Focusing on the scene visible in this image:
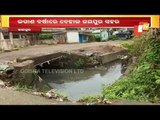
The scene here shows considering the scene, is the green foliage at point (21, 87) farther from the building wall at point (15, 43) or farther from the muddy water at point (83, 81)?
the building wall at point (15, 43)

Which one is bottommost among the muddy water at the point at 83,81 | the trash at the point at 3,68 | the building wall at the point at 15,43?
the muddy water at the point at 83,81

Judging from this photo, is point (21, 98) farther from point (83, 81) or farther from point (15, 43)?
point (83, 81)

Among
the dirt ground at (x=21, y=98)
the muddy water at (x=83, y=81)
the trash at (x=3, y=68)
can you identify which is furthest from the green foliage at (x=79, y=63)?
the dirt ground at (x=21, y=98)

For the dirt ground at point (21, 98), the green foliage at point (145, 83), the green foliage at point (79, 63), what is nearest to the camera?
the dirt ground at point (21, 98)

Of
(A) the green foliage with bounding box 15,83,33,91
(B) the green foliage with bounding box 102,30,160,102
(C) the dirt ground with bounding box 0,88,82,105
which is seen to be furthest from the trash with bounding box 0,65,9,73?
(B) the green foliage with bounding box 102,30,160,102

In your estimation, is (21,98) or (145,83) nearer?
(21,98)

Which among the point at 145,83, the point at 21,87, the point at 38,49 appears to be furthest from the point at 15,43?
the point at 145,83

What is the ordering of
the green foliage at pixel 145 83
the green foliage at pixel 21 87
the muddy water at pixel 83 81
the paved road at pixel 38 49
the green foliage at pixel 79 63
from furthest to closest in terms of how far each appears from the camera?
the green foliage at pixel 79 63, the muddy water at pixel 83 81, the green foliage at pixel 21 87, the paved road at pixel 38 49, the green foliage at pixel 145 83

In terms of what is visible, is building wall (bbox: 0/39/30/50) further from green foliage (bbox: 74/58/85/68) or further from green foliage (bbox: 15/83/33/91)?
green foliage (bbox: 74/58/85/68)

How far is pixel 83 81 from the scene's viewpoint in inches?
238

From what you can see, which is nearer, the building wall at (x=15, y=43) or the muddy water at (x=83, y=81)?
the building wall at (x=15, y=43)

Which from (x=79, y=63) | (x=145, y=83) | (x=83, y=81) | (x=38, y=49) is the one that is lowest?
(x=83, y=81)

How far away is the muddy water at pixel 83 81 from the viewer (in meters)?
5.48
